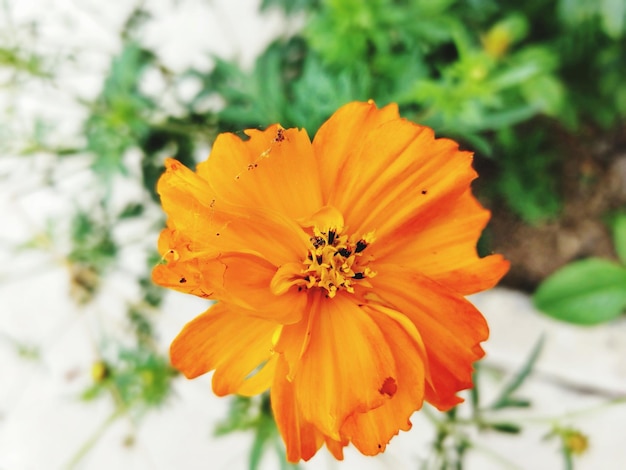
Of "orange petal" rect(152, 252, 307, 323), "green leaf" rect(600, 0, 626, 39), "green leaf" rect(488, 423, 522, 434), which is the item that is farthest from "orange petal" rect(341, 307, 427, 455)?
"green leaf" rect(600, 0, 626, 39)

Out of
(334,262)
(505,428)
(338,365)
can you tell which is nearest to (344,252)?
(334,262)

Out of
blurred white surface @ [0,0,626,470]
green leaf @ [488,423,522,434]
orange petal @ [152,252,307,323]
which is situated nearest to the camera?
orange petal @ [152,252,307,323]

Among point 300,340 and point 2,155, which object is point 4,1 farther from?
point 300,340

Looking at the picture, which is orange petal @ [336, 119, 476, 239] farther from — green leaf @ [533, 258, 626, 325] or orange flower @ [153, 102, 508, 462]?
green leaf @ [533, 258, 626, 325]

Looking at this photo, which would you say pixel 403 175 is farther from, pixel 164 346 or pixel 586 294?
pixel 164 346

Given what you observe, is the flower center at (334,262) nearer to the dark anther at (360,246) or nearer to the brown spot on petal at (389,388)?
the dark anther at (360,246)

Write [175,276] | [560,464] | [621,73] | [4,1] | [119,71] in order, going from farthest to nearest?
1. [560,464]
2. [621,73]
3. [119,71]
4. [4,1]
5. [175,276]

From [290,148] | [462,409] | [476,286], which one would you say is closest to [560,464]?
[462,409]
